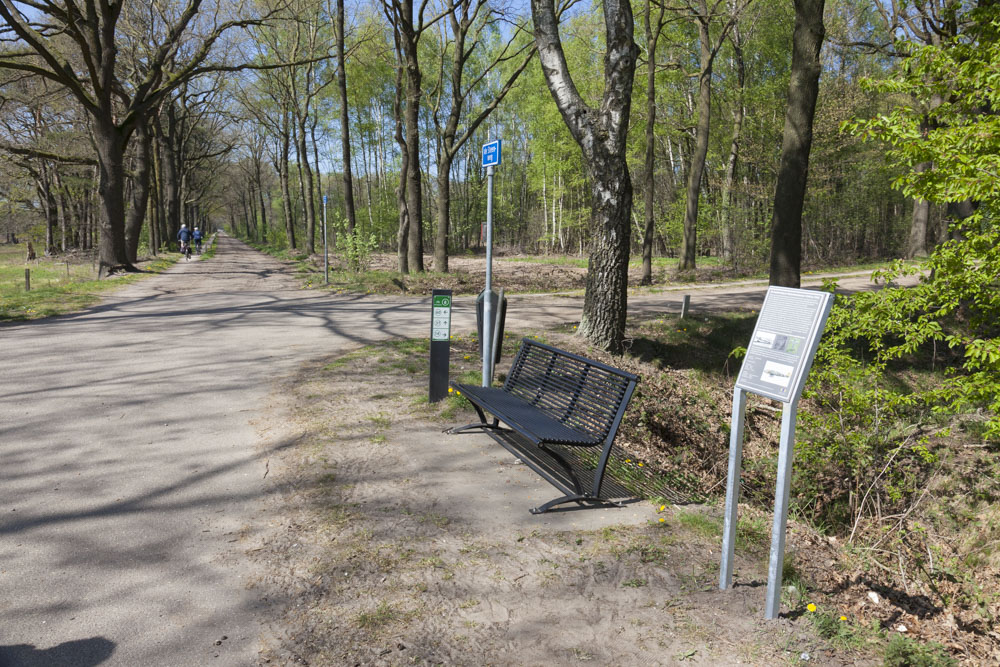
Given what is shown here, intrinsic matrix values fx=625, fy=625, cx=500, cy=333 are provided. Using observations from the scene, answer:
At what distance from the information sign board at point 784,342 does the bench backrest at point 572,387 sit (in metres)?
1.32

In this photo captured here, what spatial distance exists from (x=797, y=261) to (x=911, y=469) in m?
5.76

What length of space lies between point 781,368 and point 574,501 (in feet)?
6.60

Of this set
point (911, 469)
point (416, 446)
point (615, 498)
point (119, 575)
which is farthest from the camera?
point (911, 469)

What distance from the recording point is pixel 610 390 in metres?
4.82

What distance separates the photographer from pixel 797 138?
10922mm

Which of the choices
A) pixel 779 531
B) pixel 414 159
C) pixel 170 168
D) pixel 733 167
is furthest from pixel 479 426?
Answer: pixel 170 168

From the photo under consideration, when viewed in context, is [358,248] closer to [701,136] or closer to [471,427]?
[701,136]

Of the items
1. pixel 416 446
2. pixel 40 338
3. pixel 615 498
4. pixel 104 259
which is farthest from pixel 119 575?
pixel 104 259

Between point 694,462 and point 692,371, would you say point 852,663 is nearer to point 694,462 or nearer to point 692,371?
point 694,462

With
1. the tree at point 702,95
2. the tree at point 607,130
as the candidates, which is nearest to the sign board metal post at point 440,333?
the tree at point 607,130

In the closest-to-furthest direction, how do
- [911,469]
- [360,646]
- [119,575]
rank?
[360,646] < [119,575] < [911,469]

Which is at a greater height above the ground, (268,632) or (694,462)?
(268,632)

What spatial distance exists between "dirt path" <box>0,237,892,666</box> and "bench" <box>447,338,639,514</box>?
1922mm

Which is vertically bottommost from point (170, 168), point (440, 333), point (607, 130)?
point (440, 333)
